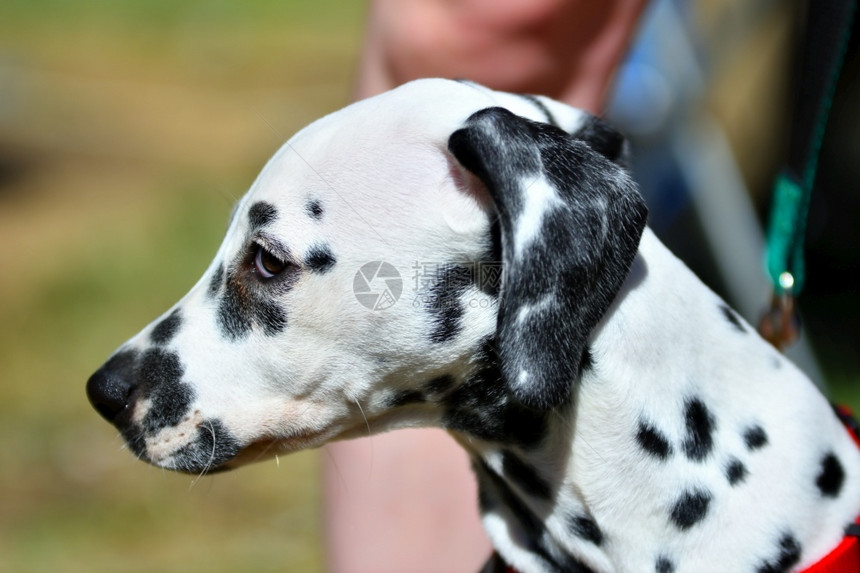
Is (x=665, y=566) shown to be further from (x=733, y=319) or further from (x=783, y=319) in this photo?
(x=783, y=319)

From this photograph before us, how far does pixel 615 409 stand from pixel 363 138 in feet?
2.43

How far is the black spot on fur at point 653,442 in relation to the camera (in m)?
2.13

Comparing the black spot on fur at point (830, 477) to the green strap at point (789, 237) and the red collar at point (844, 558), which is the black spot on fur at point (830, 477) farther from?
→ the green strap at point (789, 237)

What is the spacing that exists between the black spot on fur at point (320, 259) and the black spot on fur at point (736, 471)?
90 cm

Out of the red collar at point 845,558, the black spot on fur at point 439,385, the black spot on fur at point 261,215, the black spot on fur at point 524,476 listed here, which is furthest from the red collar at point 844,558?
→ the black spot on fur at point 261,215

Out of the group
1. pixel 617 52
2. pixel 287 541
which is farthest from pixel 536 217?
pixel 287 541

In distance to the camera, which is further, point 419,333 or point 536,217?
point 419,333

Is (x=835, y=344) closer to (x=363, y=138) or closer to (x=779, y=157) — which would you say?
(x=779, y=157)

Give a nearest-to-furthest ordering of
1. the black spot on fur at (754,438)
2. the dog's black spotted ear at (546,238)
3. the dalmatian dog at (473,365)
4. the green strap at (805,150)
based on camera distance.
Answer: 1. the dog's black spotted ear at (546,238)
2. the dalmatian dog at (473,365)
3. the black spot on fur at (754,438)
4. the green strap at (805,150)

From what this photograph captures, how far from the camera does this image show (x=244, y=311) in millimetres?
2199

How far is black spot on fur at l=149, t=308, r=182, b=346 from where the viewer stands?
2270mm

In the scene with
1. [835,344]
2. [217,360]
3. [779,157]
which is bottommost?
[835,344]

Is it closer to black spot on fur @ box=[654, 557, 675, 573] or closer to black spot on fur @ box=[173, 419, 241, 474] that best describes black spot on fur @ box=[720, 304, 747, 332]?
black spot on fur @ box=[654, 557, 675, 573]

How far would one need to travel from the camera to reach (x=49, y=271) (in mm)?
6777
